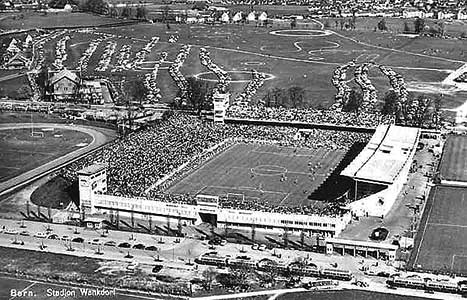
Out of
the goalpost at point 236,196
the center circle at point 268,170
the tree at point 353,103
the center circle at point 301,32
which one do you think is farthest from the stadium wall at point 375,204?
the center circle at point 301,32

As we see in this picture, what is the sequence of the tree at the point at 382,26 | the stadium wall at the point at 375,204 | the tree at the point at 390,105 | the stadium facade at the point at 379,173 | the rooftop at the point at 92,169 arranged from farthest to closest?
the tree at the point at 382,26 → the tree at the point at 390,105 → the rooftop at the point at 92,169 → the stadium facade at the point at 379,173 → the stadium wall at the point at 375,204

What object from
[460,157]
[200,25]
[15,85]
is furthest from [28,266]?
[200,25]

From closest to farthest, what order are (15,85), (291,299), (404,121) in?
(291,299) < (404,121) < (15,85)

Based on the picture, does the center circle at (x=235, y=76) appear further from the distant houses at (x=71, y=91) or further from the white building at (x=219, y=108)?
the white building at (x=219, y=108)

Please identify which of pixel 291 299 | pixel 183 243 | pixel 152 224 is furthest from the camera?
pixel 152 224

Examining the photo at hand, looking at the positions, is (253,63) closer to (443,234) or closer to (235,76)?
(235,76)

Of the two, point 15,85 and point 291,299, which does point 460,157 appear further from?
point 15,85
